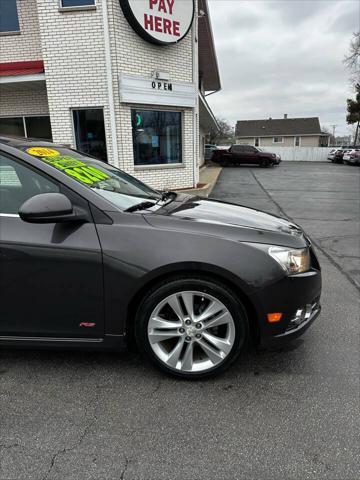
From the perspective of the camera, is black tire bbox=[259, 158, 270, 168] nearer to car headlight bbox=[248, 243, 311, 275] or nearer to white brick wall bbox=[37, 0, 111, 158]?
white brick wall bbox=[37, 0, 111, 158]

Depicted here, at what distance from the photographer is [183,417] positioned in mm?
2301

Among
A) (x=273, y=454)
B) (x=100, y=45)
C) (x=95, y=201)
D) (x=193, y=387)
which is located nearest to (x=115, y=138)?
(x=100, y=45)

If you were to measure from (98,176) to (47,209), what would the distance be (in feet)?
2.53

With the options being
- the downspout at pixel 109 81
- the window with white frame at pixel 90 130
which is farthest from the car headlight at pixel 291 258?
the window with white frame at pixel 90 130

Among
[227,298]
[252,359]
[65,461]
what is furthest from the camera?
[252,359]

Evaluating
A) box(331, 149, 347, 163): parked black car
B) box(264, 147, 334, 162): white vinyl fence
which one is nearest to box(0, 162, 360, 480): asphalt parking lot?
box(331, 149, 347, 163): parked black car

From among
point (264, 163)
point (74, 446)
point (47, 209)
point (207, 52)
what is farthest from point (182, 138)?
point (264, 163)

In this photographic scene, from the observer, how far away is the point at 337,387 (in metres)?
2.57

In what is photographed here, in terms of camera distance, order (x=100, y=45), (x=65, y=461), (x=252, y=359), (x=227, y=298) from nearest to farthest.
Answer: (x=65, y=461), (x=227, y=298), (x=252, y=359), (x=100, y=45)

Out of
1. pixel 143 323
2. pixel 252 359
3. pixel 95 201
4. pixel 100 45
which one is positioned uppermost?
pixel 100 45

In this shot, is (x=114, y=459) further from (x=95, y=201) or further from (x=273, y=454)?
(x=95, y=201)

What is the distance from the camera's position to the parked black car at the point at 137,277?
242 centimetres

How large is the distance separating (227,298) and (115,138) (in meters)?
7.90

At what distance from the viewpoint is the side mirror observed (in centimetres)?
233
